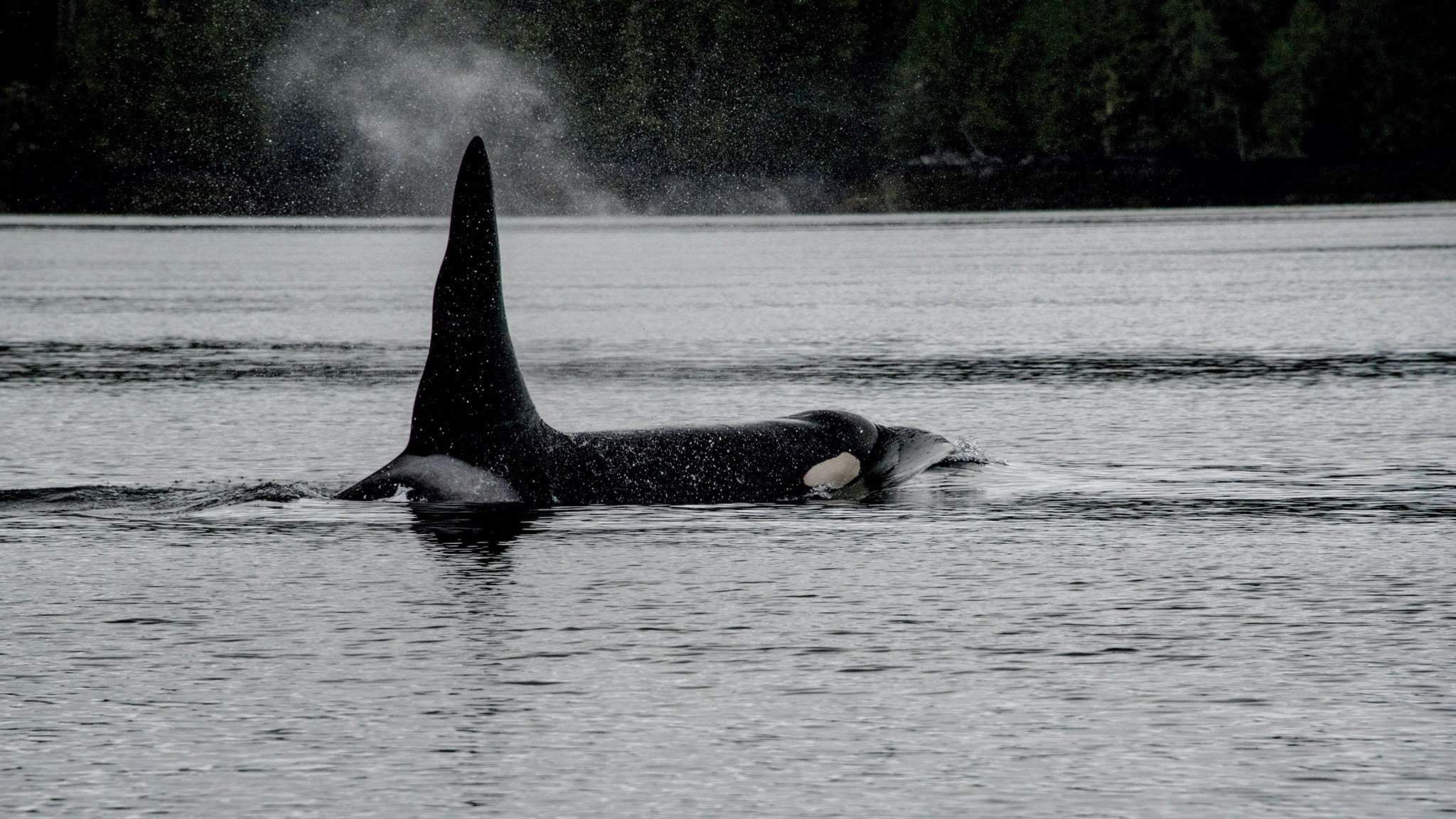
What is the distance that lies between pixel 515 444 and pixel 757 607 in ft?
11.1

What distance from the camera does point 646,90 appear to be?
149125 millimetres

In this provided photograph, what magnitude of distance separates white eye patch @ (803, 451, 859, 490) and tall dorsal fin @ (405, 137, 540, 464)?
1708mm

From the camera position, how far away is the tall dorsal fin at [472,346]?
1221 centimetres

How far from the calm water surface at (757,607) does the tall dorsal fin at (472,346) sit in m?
0.55

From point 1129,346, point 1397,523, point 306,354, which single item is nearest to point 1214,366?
point 1129,346

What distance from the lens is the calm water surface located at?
6.79 metres

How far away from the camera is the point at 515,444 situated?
41.5 ft

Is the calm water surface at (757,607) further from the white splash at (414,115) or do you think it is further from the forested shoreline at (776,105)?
the white splash at (414,115)

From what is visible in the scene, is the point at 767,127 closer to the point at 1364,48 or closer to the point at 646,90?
the point at 646,90

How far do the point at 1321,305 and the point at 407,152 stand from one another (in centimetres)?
11963

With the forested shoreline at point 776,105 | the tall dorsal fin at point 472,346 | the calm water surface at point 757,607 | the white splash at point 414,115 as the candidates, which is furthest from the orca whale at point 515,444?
the white splash at point 414,115

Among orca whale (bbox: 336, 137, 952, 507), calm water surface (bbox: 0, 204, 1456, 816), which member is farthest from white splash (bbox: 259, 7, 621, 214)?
orca whale (bbox: 336, 137, 952, 507)

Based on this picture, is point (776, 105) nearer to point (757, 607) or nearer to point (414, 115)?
point (414, 115)

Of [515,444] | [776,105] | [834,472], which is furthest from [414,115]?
[515,444]
